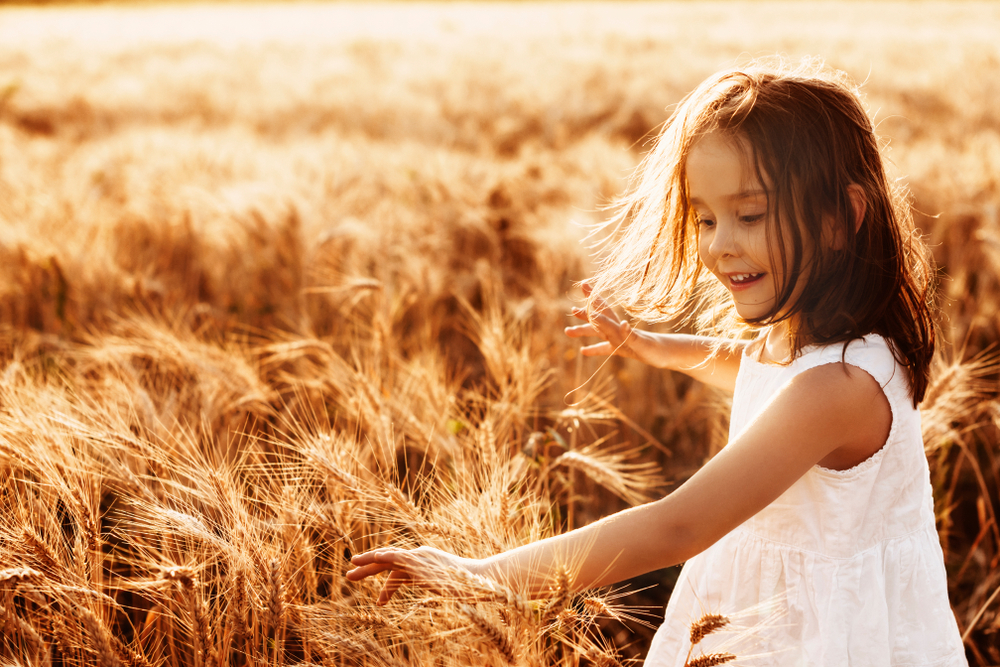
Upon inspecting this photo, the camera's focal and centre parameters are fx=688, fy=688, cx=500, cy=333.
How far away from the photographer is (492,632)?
2.65 ft

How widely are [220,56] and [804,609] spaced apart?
14.1 meters

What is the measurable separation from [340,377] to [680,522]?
1044 millimetres

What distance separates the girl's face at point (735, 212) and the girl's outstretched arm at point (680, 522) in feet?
0.59

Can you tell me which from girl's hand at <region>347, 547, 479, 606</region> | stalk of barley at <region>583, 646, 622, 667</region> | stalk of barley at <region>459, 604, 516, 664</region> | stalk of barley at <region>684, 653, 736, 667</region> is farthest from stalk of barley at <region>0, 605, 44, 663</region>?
stalk of barley at <region>684, 653, 736, 667</region>

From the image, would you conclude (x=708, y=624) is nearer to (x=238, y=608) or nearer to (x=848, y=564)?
(x=848, y=564)

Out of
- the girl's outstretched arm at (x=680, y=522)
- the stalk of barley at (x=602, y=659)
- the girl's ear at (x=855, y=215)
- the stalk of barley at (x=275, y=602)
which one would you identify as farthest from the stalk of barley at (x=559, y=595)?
the girl's ear at (x=855, y=215)

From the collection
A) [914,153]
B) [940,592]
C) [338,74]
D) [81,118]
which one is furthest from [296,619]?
[338,74]

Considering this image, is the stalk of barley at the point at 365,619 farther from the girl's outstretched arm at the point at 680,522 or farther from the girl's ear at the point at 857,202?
the girl's ear at the point at 857,202

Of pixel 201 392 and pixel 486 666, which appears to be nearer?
pixel 486 666

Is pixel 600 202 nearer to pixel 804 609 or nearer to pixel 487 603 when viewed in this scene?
pixel 804 609

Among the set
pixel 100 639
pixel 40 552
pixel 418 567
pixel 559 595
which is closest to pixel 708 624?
pixel 559 595

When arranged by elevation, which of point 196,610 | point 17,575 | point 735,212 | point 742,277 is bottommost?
point 196,610

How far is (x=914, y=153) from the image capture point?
454cm

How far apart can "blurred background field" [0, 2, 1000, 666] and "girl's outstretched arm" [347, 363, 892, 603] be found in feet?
0.18
